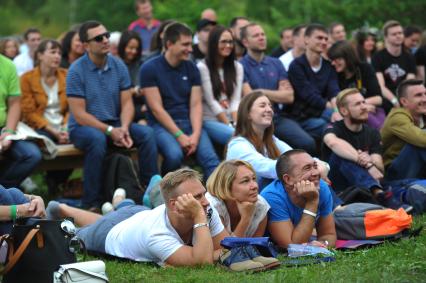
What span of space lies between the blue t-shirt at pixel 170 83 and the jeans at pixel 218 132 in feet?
0.97

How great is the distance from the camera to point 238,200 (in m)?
7.16

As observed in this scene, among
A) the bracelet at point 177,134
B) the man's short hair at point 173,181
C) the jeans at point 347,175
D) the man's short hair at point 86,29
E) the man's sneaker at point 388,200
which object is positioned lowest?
the man's sneaker at point 388,200

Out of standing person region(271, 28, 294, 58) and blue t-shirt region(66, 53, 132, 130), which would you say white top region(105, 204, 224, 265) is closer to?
blue t-shirt region(66, 53, 132, 130)

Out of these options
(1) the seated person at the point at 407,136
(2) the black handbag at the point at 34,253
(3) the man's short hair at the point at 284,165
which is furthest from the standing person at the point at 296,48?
(2) the black handbag at the point at 34,253

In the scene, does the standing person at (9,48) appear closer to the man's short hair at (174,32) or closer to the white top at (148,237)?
the man's short hair at (174,32)

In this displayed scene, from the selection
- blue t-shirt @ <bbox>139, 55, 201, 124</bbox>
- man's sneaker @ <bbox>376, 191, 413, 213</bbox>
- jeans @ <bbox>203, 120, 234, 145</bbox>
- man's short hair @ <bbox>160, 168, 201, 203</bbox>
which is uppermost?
blue t-shirt @ <bbox>139, 55, 201, 124</bbox>

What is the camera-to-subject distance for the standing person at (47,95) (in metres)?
10.3

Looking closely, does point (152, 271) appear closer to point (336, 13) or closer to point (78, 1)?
point (336, 13)

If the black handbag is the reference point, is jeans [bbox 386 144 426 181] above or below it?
below

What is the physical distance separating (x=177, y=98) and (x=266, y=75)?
140cm

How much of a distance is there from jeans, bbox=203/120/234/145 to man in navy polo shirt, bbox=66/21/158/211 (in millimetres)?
788

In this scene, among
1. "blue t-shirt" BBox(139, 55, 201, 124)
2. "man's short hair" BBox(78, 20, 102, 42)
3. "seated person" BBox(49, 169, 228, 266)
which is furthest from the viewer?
"blue t-shirt" BBox(139, 55, 201, 124)

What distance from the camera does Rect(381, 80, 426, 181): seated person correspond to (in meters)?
9.48

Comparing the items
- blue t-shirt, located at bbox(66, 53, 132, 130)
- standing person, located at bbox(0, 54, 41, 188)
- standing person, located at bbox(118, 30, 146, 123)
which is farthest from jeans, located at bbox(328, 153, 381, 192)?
standing person, located at bbox(0, 54, 41, 188)
